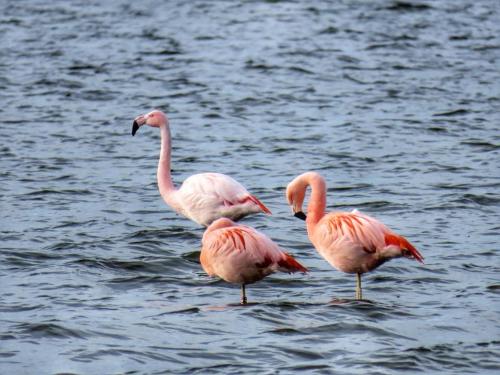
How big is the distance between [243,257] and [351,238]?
684 millimetres

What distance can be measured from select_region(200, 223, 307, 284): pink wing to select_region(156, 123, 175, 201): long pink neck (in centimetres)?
203

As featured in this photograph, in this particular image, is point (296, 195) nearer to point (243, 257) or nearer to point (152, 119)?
point (243, 257)

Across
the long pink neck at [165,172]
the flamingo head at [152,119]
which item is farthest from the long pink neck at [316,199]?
the flamingo head at [152,119]

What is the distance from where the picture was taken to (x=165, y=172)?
32.8 feet

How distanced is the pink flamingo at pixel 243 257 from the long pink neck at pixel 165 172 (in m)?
2.02

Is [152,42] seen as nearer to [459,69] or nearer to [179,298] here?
[459,69]

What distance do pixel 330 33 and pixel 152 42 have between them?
114 inches

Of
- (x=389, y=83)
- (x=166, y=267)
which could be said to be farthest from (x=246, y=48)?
(x=166, y=267)

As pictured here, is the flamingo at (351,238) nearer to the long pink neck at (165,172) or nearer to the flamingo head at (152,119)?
the long pink neck at (165,172)

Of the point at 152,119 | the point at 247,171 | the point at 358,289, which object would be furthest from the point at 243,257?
the point at 247,171

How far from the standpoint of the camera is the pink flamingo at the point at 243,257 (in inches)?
302

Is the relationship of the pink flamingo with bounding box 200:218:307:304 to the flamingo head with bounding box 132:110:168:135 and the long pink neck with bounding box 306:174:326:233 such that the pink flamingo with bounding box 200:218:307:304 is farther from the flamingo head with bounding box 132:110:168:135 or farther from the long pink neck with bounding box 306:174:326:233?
the flamingo head with bounding box 132:110:168:135

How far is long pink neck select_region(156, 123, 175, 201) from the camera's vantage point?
986 cm

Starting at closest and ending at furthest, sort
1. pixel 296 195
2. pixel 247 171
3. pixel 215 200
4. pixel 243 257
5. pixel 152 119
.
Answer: pixel 243 257, pixel 296 195, pixel 215 200, pixel 152 119, pixel 247 171
